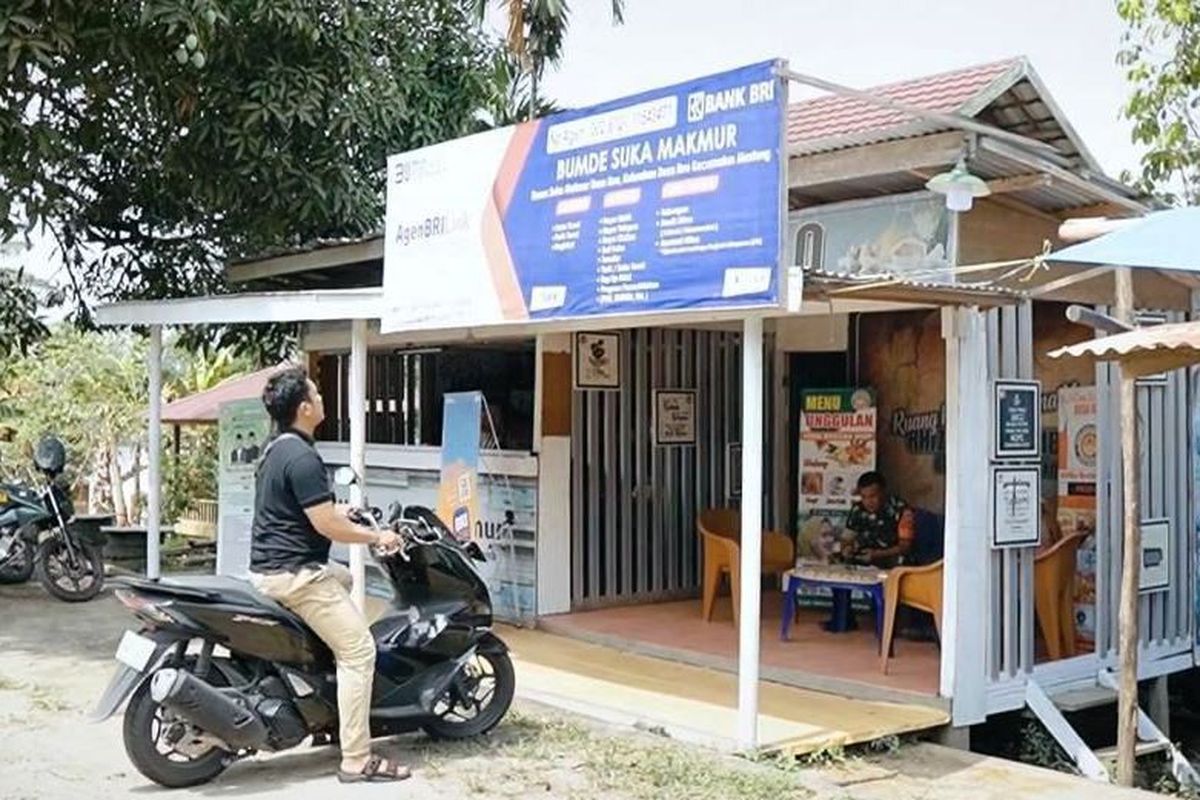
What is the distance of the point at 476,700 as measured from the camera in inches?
234

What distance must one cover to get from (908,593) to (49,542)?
6.80m

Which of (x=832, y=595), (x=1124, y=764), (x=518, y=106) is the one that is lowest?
(x=1124, y=764)

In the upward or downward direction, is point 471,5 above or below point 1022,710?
above

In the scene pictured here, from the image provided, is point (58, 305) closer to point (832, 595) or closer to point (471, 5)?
point (471, 5)

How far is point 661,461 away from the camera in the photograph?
9594 mm

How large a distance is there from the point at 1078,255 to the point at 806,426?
12.6 feet

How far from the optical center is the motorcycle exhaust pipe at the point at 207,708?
16.1 ft

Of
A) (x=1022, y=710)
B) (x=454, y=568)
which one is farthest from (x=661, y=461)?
(x=454, y=568)

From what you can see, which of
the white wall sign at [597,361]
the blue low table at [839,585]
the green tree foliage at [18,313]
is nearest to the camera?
the blue low table at [839,585]

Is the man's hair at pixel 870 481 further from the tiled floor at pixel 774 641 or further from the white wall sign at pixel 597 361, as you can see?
the white wall sign at pixel 597 361

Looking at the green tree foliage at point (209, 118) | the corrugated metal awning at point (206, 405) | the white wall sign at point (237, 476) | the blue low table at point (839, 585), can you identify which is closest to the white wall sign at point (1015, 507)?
the blue low table at point (839, 585)

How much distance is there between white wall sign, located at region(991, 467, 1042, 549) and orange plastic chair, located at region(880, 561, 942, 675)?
43 cm

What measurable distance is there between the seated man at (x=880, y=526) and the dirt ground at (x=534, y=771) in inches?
78.7

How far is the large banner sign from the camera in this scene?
5520 millimetres
